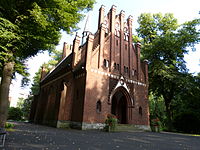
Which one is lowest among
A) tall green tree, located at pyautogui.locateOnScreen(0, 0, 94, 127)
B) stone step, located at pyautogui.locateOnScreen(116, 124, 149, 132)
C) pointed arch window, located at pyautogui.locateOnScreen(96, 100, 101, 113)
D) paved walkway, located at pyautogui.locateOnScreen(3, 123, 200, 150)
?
stone step, located at pyautogui.locateOnScreen(116, 124, 149, 132)

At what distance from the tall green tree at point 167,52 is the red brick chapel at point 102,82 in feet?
11.1

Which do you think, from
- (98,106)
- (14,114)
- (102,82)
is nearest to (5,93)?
(98,106)

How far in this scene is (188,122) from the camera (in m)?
23.8

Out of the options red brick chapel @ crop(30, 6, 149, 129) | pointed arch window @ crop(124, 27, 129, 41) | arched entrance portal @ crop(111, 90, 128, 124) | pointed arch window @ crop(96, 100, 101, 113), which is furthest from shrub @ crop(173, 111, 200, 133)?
pointed arch window @ crop(96, 100, 101, 113)

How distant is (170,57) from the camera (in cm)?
2608

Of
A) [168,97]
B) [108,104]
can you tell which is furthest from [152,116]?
[108,104]

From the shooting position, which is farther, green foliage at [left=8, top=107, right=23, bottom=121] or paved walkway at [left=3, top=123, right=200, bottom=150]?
green foliage at [left=8, top=107, right=23, bottom=121]

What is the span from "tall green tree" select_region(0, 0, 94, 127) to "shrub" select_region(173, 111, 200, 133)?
913 inches

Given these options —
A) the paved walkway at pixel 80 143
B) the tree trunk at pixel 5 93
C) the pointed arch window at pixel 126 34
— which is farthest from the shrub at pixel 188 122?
the tree trunk at pixel 5 93

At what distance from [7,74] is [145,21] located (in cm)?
A: 2693

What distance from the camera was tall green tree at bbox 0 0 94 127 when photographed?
8.91 metres

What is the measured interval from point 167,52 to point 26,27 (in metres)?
22.8

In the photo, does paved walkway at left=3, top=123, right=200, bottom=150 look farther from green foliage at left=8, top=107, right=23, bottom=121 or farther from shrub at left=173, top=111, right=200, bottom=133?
green foliage at left=8, top=107, right=23, bottom=121

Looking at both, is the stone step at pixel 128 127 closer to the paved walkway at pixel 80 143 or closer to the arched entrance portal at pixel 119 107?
the arched entrance portal at pixel 119 107
